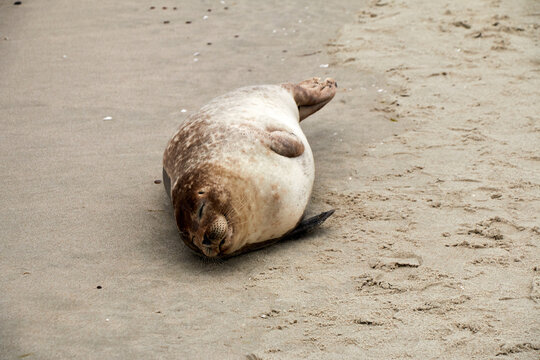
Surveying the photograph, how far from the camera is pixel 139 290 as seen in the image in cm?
350

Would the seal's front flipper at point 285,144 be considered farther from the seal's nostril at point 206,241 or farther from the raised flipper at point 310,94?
the raised flipper at point 310,94

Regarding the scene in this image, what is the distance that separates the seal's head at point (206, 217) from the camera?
11.6ft

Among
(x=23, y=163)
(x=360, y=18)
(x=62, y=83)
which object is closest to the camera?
(x=23, y=163)

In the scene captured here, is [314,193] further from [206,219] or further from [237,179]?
[206,219]

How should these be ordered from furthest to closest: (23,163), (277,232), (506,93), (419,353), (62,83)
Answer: (62,83), (506,93), (23,163), (277,232), (419,353)

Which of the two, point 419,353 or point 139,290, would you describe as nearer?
point 419,353

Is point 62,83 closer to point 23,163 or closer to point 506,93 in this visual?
point 23,163

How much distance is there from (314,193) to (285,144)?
0.65 meters

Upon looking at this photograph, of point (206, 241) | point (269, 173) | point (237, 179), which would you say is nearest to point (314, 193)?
point (269, 173)

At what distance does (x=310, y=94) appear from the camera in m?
5.36

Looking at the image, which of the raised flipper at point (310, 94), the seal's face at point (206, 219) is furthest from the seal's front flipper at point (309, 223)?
the raised flipper at point (310, 94)

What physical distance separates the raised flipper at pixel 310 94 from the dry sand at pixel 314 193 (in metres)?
0.32

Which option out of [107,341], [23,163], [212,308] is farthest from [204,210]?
[23,163]

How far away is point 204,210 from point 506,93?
3599mm
